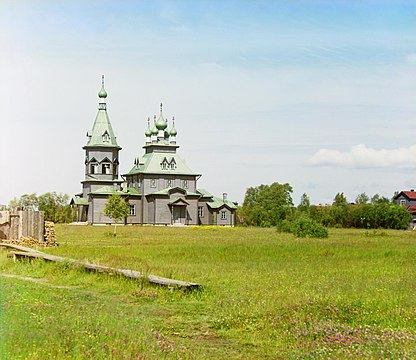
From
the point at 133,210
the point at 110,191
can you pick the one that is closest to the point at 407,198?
the point at 133,210

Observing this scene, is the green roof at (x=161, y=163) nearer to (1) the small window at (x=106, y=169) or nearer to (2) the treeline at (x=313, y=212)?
(1) the small window at (x=106, y=169)

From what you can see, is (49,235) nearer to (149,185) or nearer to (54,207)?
(149,185)

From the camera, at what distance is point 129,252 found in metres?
26.8

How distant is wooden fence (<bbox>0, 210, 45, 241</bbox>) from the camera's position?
1142 inches

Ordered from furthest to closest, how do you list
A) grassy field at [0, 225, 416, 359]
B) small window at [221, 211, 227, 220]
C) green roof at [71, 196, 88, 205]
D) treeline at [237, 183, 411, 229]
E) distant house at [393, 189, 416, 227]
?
distant house at [393, 189, 416, 227]
small window at [221, 211, 227, 220]
green roof at [71, 196, 88, 205]
treeline at [237, 183, 411, 229]
grassy field at [0, 225, 416, 359]

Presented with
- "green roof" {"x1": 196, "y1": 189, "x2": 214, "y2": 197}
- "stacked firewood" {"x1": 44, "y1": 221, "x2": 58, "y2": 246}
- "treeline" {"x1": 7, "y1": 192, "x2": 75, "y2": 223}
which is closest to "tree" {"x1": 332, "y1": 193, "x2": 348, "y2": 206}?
"green roof" {"x1": 196, "y1": 189, "x2": 214, "y2": 197}

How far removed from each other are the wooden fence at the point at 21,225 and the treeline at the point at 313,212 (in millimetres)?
27904

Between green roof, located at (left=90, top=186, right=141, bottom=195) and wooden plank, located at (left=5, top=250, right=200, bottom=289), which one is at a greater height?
green roof, located at (left=90, top=186, right=141, bottom=195)

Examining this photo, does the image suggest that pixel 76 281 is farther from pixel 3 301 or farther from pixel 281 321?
pixel 281 321

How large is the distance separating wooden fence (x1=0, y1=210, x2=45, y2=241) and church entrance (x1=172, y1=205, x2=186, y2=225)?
49.7 meters

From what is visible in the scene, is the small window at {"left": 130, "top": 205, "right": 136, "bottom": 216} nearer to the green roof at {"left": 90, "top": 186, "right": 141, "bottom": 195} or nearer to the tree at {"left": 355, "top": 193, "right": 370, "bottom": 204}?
the green roof at {"left": 90, "top": 186, "right": 141, "bottom": 195}

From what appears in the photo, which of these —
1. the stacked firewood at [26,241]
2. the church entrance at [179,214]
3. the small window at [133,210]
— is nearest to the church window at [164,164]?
the church entrance at [179,214]

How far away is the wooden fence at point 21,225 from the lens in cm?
2902

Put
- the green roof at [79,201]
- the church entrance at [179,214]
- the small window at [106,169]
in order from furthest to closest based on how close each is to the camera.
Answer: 1. the small window at [106,169]
2. the green roof at [79,201]
3. the church entrance at [179,214]
